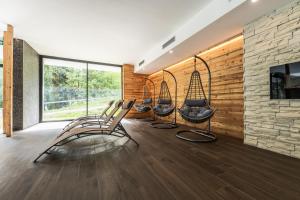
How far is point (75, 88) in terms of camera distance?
20.4ft

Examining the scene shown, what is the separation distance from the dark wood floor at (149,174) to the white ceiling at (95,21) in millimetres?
2769

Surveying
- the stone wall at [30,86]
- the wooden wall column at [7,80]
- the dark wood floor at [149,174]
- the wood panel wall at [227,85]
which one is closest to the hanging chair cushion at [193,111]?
the wood panel wall at [227,85]

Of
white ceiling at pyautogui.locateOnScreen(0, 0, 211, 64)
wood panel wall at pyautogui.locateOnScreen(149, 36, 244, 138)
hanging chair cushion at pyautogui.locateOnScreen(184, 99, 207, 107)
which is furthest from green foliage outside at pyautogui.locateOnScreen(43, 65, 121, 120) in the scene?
wood panel wall at pyautogui.locateOnScreen(149, 36, 244, 138)

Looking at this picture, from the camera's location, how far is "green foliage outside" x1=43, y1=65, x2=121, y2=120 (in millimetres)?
5805

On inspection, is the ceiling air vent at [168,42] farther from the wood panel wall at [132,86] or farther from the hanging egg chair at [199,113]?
the wood panel wall at [132,86]

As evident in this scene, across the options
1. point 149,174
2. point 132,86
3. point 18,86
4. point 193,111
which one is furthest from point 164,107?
point 18,86

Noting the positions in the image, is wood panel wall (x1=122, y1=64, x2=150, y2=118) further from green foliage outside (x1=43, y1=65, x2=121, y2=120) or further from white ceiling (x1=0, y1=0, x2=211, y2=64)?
white ceiling (x1=0, y1=0, x2=211, y2=64)

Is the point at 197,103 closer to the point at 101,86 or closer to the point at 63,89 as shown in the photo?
the point at 101,86

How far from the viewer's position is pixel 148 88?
7336 millimetres

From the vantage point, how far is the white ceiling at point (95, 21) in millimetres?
2721

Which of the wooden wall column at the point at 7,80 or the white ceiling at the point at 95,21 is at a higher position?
the white ceiling at the point at 95,21

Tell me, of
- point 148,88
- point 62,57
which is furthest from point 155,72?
point 62,57

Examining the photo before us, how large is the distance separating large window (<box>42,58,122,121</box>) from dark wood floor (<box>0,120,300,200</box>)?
12.4ft

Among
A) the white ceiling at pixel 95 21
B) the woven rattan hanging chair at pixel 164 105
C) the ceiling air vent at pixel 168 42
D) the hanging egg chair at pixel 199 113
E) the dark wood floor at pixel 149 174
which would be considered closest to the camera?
the dark wood floor at pixel 149 174
